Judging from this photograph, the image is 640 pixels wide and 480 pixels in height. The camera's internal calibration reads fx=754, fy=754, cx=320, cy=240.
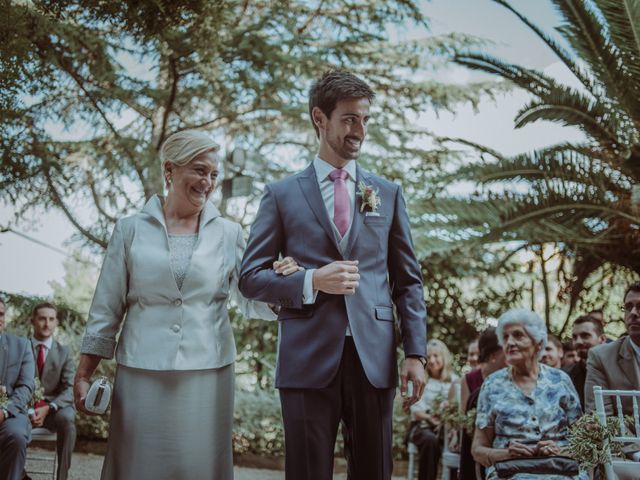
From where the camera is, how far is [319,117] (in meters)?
2.55

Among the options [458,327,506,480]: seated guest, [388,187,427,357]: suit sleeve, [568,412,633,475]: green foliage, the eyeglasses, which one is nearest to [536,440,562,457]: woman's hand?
[568,412,633,475]: green foliage

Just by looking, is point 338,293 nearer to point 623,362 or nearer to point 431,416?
point 623,362

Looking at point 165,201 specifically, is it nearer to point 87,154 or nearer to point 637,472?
point 637,472

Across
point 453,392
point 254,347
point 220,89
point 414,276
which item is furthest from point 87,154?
point 414,276

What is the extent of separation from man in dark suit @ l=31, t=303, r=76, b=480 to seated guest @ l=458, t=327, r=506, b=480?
3.01m

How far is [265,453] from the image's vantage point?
9258mm

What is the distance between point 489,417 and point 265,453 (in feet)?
19.4

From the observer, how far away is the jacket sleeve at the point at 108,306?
2.73m

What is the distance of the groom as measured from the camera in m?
2.28

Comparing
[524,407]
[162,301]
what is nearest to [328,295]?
[162,301]

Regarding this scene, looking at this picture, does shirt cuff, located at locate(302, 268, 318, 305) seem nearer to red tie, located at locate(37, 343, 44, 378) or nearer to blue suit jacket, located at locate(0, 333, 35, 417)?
blue suit jacket, located at locate(0, 333, 35, 417)

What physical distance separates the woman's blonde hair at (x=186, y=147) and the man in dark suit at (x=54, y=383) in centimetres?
375

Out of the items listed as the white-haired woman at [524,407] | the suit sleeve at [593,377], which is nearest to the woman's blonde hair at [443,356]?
the suit sleeve at [593,377]

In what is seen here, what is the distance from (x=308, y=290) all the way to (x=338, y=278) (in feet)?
0.41
